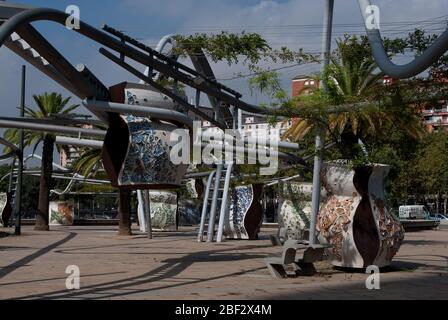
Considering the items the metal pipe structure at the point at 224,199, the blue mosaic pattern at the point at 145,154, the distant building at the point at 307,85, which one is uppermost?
the distant building at the point at 307,85

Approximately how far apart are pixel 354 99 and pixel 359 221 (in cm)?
255

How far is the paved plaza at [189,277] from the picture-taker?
9812 mm

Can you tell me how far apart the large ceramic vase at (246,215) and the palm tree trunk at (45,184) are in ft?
36.1

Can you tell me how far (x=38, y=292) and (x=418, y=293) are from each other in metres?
5.82

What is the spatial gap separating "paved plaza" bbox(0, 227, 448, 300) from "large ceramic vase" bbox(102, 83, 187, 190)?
2.00 m

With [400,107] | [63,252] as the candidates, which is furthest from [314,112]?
[63,252]

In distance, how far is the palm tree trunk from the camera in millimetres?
33094

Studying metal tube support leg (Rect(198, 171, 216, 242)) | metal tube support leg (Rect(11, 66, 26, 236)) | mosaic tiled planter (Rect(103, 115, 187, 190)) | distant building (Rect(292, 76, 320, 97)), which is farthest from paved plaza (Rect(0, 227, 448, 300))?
metal tube support leg (Rect(11, 66, 26, 236))

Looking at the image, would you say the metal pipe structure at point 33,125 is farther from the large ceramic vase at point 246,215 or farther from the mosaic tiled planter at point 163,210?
the mosaic tiled planter at point 163,210

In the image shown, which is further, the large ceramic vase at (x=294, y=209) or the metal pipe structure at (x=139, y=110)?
the large ceramic vase at (x=294, y=209)

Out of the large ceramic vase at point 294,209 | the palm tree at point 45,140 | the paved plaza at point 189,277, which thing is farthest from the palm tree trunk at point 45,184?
the paved plaza at point 189,277

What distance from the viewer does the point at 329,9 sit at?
1532cm
